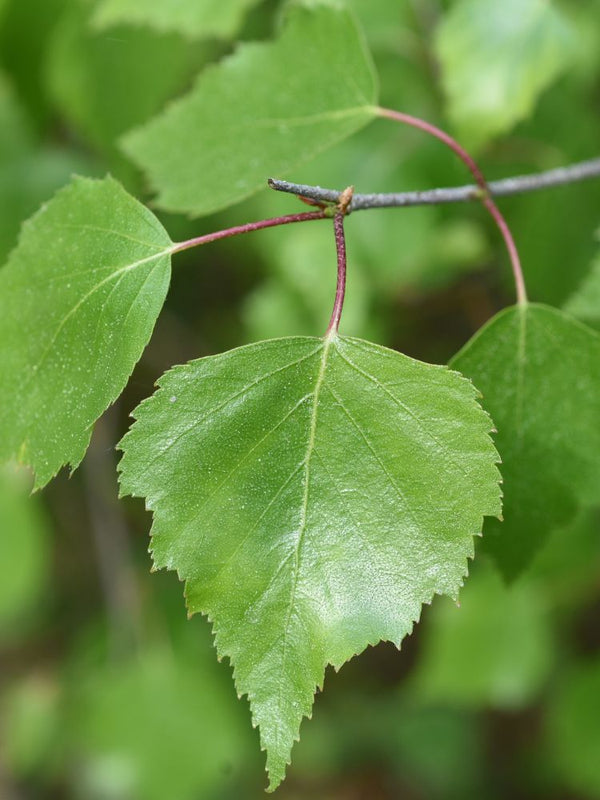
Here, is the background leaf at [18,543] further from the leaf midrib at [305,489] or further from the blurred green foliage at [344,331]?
the leaf midrib at [305,489]

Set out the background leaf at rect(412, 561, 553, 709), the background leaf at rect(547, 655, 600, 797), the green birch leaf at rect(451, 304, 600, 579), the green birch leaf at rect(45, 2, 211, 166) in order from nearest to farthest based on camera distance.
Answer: the green birch leaf at rect(451, 304, 600, 579) < the green birch leaf at rect(45, 2, 211, 166) < the background leaf at rect(412, 561, 553, 709) < the background leaf at rect(547, 655, 600, 797)

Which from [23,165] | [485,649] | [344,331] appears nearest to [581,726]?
[485,649]

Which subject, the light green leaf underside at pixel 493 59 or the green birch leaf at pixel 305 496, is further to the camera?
the light green leaf underside at pixel 493 59

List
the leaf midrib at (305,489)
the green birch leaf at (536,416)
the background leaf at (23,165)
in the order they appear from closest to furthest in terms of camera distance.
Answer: the leaf midrib at (305,489) → the green birch leaf at (536,416) → the background leaf at (23,165)

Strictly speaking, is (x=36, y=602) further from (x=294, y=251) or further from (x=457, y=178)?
(x=457, y=178)

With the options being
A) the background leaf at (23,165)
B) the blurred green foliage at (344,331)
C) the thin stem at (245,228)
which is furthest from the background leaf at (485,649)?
the thin stem at (245,228)

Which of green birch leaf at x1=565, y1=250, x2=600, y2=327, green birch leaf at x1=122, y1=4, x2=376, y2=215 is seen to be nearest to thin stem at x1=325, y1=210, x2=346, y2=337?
green birch leaf at x1=122, y1=4, x2=376, y2=215

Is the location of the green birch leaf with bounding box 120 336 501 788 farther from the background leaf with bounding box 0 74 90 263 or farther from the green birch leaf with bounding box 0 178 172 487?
the background leaf with bounding box 0 74 90 263
